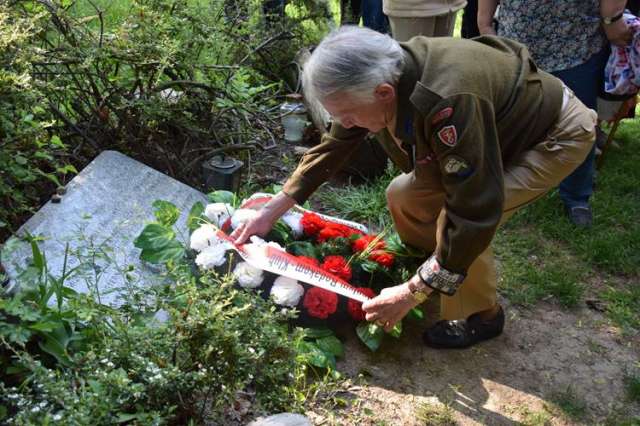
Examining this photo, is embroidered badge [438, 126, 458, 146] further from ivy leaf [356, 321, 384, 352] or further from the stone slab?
the stone slab

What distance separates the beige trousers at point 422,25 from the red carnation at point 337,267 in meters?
2.05

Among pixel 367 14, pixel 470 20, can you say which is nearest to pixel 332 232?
pixel 367 14

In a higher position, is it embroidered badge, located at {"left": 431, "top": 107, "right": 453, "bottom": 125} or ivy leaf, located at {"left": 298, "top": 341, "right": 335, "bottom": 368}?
embroidered badge, located at {"left": 431, "top": 107, "right": 453, "bottom": 125}

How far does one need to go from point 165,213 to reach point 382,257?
3.46 ft

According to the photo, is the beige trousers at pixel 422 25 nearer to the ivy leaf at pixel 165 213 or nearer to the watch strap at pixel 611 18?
the watch strap at pixel 611 18

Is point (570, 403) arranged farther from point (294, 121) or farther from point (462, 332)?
point (294, 121)

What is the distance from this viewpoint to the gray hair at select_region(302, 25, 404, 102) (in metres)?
2.03

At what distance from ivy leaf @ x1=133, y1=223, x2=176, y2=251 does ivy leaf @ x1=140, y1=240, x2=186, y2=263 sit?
0.01 meters

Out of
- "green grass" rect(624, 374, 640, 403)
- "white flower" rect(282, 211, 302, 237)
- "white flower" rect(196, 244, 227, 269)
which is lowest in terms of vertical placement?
"green grass" rect(624, 374, 640, 403)

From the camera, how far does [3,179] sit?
2643 millimetres

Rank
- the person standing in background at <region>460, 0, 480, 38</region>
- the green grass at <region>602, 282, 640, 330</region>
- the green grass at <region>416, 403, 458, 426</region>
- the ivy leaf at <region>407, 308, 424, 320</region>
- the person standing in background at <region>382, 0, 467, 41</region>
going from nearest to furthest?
the green grass at <region>416, 403, 458, 426</region> < the ivy leaf at <region>407, 308, 424, 320</region> < the green grass at <region>602, 282, 640, 330</region> < the person standing in background at <region>382, 0, 467, 41</region> < the person standing in background at <region>460, 0, 480, 38</region>

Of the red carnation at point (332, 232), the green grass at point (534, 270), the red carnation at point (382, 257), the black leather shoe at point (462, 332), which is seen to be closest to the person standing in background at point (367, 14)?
the green grass at point (534, 270)

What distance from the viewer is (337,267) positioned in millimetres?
2998

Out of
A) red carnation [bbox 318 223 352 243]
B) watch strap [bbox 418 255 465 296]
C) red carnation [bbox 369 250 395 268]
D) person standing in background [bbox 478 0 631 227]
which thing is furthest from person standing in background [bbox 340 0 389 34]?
watch strap [bbox 418 255 465 296]
